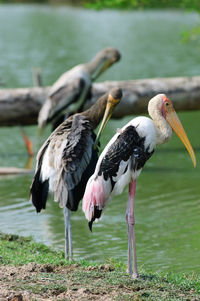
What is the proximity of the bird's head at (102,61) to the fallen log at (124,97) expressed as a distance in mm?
413

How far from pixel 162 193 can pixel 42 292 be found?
13.7 feet

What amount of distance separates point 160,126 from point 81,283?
4.44 ft

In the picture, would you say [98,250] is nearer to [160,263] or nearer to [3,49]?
[160,263]

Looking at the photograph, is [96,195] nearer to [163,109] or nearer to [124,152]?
[124,152]

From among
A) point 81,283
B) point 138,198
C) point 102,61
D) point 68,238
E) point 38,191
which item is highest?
point 81,283

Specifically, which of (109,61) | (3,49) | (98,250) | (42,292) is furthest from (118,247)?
(3,49)

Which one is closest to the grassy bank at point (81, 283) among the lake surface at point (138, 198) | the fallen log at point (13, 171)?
the lake surface at point (138, 198)

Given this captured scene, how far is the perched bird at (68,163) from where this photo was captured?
17.9 ft

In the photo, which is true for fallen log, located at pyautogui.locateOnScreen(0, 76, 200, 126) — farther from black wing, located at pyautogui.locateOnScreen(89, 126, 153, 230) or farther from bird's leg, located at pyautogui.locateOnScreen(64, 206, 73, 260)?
black wing, located at pyautogui.locateOnScreen(89, 126, 153, 230)

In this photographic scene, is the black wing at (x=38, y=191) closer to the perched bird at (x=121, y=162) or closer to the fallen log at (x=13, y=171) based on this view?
the perched bird at (x=121, y=162)

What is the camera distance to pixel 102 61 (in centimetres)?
1016

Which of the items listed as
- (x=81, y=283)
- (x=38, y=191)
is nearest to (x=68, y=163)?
(x=38, y=191)

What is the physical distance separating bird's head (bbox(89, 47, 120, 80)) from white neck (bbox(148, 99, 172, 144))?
4.96 metres

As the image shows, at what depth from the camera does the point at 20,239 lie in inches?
247
